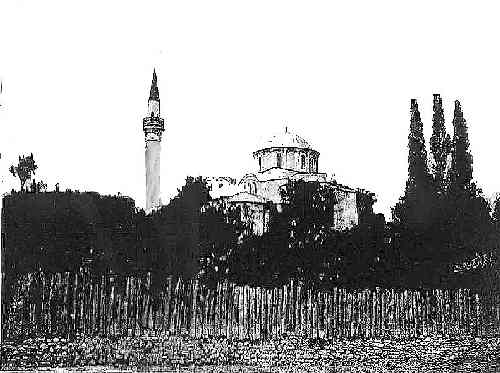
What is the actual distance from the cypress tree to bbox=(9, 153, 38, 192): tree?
2.46 metres

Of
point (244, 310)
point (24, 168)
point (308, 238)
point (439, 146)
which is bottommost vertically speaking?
point (244, 310)

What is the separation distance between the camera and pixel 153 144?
391 cm

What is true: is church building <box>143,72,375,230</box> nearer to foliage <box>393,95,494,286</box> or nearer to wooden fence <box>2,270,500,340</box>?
foliage <box>393,95,494,286</box>

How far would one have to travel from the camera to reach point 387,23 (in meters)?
3.94

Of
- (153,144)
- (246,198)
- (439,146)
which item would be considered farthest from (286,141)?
(439,146)

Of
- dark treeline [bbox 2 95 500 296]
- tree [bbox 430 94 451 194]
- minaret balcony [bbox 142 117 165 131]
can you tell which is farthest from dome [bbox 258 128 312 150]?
Result: tree [bbox 430 94 451 194]

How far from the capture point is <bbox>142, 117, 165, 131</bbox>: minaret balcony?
390cm

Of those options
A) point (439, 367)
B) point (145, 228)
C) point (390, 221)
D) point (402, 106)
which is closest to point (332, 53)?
point (402, 106)

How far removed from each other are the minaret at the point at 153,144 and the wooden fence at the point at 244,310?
48 centimetres

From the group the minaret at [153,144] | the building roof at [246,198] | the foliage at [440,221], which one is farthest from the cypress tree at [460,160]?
the minaret at [153,144]

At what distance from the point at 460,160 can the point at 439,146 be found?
0.48 ft

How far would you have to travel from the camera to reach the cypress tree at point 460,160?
384 centimetres

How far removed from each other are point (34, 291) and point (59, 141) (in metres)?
0.90

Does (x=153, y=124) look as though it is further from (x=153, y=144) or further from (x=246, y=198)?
(x=246, y=198)
